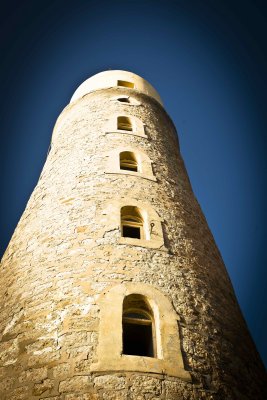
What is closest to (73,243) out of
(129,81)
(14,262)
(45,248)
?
(45,248)

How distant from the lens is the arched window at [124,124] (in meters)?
12.0

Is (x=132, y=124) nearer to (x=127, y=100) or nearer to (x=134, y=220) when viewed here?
(x=127, y=100)

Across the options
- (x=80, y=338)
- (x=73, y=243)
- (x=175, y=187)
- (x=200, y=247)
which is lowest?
(x=80, y=338)

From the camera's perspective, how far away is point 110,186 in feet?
27.8

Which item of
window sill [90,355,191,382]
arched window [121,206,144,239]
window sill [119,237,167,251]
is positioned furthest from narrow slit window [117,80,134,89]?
window sill [90,355,191,382]

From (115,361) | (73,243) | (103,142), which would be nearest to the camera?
(115,361)

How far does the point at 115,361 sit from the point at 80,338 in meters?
0.62

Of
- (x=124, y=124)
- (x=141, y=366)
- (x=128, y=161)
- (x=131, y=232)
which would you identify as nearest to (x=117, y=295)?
(x=141, y=366)

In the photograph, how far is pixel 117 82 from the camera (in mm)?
15766

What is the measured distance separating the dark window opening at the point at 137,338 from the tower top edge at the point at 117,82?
426 inches

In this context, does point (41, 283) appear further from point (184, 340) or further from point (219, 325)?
point (219, 325)

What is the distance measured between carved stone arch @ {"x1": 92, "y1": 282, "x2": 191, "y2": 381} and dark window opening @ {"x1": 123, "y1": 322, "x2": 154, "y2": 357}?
46 centimetres

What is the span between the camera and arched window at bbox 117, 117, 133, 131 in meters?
12.0

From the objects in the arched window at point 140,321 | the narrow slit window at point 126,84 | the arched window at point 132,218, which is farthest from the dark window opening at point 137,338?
the narrow slit window at point 126,84
